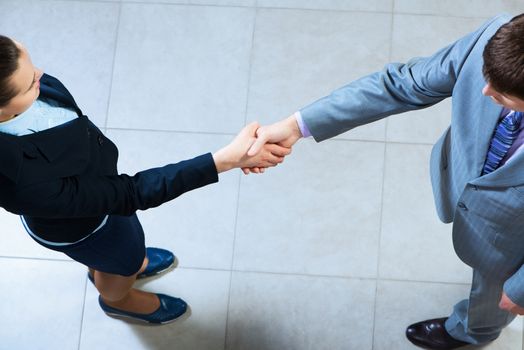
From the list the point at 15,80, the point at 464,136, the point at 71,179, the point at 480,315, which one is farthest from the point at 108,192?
the point at 480,315

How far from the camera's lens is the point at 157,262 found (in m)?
2.16

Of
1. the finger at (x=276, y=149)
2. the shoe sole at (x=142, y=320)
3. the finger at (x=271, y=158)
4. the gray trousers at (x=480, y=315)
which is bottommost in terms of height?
the shoe sole at (x=142, y=320)

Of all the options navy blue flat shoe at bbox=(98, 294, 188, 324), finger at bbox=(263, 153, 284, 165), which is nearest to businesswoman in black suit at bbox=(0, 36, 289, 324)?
finger at bbox=(263, 153, 284, 165)

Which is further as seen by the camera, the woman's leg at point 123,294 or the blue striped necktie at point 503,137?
the woman's leg at point 123,294

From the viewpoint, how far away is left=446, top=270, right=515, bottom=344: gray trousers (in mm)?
1631

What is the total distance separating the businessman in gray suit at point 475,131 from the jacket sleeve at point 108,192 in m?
0.24

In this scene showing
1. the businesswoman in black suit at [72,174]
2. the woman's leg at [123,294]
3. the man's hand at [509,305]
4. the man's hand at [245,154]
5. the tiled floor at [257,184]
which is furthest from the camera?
the tiled floor at [257,184]

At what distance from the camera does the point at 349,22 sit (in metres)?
2.42

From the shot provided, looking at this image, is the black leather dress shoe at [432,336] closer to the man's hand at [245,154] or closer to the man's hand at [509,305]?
the man's hand at [509,305]

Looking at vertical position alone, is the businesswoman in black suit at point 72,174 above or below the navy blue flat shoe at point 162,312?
above

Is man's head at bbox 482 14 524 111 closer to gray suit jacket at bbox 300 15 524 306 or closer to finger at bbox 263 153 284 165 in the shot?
gray suit jacket at bbox 300 15 524 306

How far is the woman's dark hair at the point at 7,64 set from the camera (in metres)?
1.13

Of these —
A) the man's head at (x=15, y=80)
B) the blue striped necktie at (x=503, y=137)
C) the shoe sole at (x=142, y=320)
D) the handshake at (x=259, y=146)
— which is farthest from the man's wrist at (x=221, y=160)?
the shoe sole at (x=142, y=320)

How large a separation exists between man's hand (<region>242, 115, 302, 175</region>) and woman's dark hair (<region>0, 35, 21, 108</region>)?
67 cm
